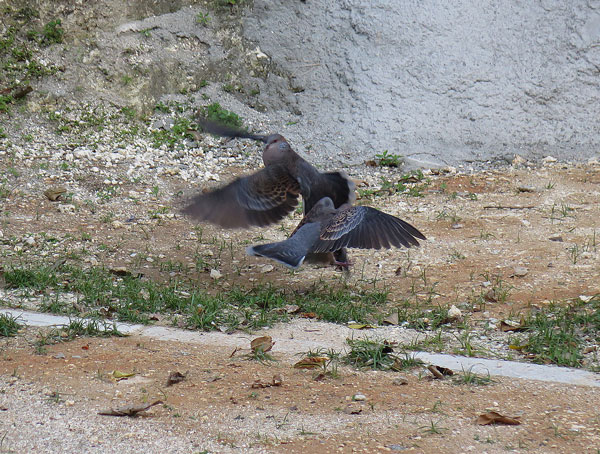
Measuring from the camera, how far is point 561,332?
4.69 metres

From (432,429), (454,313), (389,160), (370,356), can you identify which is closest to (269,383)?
(370,356)

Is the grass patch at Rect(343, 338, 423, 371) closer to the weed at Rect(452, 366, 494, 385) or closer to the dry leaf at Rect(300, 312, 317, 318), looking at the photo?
the weed at Rect(452, 366, 494, 385)

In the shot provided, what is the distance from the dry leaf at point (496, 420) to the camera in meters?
3.45

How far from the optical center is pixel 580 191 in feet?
27.2

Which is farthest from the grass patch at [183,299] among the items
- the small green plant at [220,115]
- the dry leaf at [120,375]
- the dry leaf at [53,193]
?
the small green plant at [220,115]

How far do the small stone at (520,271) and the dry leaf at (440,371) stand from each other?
6.80 feet

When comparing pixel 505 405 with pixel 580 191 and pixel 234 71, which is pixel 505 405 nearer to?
pixel 580 191

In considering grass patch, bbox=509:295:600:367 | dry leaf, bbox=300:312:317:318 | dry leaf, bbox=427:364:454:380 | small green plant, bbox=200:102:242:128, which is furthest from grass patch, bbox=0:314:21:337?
small green plant, bbox=200:102:242:128

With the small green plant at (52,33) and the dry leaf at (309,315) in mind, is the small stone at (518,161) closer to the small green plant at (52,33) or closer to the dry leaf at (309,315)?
the dry leaf at (309,315)

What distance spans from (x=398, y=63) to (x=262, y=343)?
268 inches

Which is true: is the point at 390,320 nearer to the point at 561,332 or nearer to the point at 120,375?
the point at 561,332

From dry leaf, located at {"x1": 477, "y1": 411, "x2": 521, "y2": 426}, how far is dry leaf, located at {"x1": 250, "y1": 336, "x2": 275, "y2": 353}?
138 cm

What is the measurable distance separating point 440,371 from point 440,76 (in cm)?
682

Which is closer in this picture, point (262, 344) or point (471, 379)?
point (471, 379)
